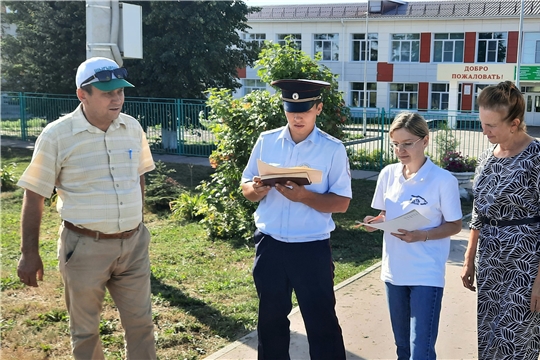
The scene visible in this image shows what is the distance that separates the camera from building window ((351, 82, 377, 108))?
42.7 metres

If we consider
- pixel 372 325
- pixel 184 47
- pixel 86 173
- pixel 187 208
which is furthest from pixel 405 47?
pixel 86 173

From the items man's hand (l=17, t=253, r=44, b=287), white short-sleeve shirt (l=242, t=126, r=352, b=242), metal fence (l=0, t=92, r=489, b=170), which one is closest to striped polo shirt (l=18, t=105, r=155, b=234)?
man's hand (l=17, t=253, r=44, b=287)

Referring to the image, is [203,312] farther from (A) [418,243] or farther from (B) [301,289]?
(A) [418,243]

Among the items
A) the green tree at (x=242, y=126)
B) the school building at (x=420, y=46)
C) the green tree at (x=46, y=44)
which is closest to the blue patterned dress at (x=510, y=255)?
the green tree at (x=242, y=126)

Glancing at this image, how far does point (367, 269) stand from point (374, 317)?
1.47m

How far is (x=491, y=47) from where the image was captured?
3847cm

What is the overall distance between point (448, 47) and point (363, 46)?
20.3 ft

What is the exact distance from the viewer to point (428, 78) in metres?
40.6

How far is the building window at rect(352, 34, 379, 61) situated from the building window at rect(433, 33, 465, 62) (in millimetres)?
4227

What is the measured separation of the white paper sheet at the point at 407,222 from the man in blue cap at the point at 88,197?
1.59 meters

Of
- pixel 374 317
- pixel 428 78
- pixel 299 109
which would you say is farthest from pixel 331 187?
pixel 428 78

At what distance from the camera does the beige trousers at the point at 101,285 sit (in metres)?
3.54

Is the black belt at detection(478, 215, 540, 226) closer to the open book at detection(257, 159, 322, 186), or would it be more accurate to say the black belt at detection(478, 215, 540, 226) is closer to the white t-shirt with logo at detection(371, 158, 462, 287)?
the white t-shirt with logo at detection(371, 158, 462, 287)

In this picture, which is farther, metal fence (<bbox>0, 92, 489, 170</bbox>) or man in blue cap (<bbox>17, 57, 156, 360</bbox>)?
metal fence (<bbox>0, 92, 489, 170</bbox>)
